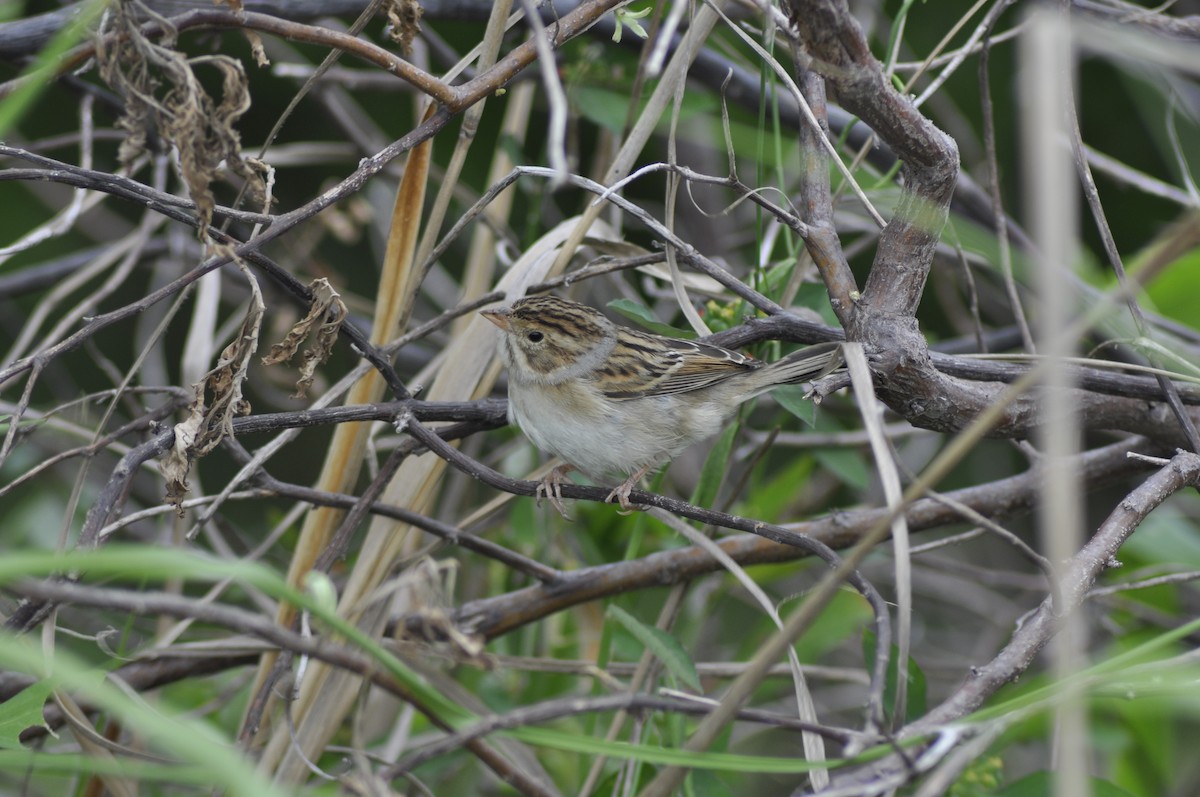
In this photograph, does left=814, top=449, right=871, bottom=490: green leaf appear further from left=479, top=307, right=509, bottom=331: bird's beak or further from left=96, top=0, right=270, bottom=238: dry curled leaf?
left=96, top=0, right=270, bottom=238: dry curled leaf

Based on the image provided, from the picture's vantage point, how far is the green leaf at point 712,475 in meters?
2.72

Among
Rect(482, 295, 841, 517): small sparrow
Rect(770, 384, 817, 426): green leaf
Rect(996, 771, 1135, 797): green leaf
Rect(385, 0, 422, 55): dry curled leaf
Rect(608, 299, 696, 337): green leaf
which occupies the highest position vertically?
Rect(385, 0, 422, 55): dry curled leaf

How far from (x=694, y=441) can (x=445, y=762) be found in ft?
3.88

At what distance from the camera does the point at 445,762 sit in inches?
118

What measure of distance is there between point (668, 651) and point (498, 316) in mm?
949

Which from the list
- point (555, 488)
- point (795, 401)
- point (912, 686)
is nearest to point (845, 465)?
point (795, 401)

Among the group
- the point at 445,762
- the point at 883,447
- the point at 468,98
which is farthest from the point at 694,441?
the point at 883,447

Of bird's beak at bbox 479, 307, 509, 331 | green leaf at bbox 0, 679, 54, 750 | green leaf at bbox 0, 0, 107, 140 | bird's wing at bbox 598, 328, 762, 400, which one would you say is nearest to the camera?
green leaf at bbox 0, 0, 107, 140

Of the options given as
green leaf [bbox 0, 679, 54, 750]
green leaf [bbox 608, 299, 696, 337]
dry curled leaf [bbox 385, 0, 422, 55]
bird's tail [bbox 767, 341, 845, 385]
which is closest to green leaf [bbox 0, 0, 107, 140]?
dry curled leaf [bbox 385, 0, 422, 55]

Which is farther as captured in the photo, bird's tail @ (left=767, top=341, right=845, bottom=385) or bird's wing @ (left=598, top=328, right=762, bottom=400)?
bird's wing @ (left=598, top=328, right=762, bottom=400)

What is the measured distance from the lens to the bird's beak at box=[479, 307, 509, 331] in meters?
2.68

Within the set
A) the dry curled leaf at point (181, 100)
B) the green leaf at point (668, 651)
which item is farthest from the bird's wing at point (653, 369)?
the dry curled leaf at point (181, 100)

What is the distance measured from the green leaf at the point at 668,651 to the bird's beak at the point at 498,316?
0.81m

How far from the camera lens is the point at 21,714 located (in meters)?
1.86
